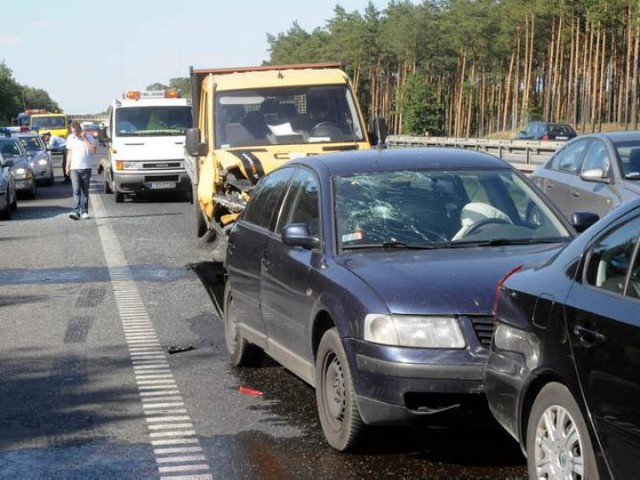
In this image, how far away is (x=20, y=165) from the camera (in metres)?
30.9

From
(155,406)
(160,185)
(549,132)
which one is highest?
(155,406)

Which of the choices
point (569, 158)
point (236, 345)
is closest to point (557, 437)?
point (236, 345)

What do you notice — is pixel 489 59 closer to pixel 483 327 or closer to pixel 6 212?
pixel 6 212

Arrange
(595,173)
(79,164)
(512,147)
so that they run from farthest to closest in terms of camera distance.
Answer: (512,147) → (79,164) → (595,173)

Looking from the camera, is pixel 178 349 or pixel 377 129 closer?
pixel 178 349

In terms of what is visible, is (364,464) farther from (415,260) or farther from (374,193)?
(374,193)

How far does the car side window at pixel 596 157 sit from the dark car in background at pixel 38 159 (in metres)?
24.1

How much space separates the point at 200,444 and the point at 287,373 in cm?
212

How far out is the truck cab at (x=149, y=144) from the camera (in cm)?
2812

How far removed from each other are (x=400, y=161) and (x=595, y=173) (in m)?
4.83

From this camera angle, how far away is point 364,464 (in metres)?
6.29

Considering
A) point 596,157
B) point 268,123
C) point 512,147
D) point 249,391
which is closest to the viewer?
point 249,391

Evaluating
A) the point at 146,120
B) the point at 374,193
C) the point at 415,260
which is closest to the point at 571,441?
the point at 415,260

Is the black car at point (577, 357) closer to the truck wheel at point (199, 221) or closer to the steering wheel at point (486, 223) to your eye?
the steering wheel at point (486, 223)
